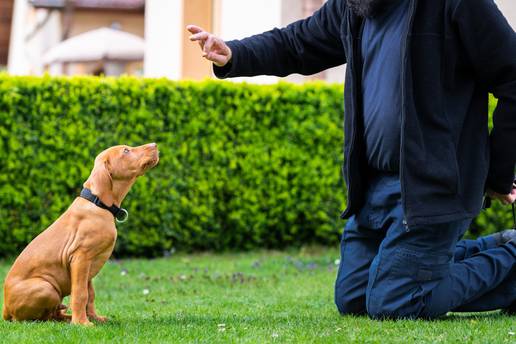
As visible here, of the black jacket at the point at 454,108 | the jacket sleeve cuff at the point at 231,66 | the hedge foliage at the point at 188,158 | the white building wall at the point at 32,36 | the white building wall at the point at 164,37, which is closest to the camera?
the black jacket at the point at 454,108

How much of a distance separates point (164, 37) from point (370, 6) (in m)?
9.53

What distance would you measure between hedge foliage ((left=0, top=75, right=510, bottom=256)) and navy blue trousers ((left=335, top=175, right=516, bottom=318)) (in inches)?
167

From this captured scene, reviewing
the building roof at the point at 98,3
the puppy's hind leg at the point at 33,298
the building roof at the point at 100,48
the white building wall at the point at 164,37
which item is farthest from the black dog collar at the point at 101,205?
the building roof at the point at 98,3

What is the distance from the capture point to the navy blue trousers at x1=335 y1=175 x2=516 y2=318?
180 inches

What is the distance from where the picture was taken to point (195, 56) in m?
13.7

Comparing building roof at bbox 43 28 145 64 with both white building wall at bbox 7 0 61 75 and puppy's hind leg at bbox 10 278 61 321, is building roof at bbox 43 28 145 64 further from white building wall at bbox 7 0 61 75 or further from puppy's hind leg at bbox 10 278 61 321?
puppy's hind leg at bbox 10 278 61 321

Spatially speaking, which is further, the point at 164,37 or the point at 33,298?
the point at 164,37

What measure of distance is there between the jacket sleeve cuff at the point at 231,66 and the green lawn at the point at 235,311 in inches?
53.1

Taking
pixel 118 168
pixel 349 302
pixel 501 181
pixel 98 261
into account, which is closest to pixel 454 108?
pixel 501 181

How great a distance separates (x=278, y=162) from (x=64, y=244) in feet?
16.0

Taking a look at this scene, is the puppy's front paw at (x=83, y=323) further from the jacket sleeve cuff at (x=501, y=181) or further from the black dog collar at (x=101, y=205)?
the jacket sleeve cuff at (x=501, y=181)

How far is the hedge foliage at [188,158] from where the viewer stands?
859 cm

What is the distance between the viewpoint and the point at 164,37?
13820mm

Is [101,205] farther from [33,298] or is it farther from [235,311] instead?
[235,311]
